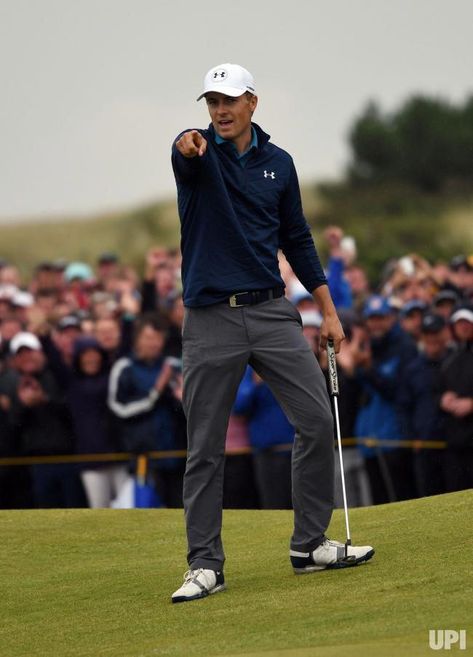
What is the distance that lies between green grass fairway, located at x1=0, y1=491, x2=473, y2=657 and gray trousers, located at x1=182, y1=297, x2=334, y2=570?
15.9 inches

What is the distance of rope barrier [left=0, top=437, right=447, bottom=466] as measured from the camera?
44.4ft

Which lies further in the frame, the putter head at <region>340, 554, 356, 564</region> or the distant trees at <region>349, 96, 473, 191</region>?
the distant trees at <region>349, 96, 473, 191</region>

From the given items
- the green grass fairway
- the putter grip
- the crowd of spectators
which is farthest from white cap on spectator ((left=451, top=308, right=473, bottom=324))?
the putter grip

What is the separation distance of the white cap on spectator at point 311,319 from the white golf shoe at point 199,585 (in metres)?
6.11

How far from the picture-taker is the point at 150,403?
14.4 meters

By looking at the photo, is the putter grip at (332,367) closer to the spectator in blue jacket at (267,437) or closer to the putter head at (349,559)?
the putter head at (349,559)

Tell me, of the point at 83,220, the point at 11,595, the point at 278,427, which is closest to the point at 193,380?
the point at 11,595

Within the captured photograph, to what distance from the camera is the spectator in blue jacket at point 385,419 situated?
13.8 metres

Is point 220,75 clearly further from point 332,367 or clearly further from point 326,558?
point 326,558

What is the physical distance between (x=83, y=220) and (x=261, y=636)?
2565cm

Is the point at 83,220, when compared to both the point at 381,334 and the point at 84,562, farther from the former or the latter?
the point at 84,562

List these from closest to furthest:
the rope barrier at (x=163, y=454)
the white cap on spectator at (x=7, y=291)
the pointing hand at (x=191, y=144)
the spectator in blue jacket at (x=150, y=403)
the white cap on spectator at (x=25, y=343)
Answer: the pointing hand at (x=191, y=144) < the rope barrier at (x=163, y=454) < the spectator in blue jacket at (x=150, y=403) < the white cap on spectator at (x=25, y=343) < the white cap on spectator at (x=7, y=291)

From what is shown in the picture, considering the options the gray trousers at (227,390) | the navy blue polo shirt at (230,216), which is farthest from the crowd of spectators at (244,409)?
the navy blue polo shirt at (230,216)

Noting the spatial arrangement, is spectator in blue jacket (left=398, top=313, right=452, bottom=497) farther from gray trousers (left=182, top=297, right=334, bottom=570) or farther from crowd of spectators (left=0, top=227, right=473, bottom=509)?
gray trousers (left=182, top=297, right=334, bottom=570)
